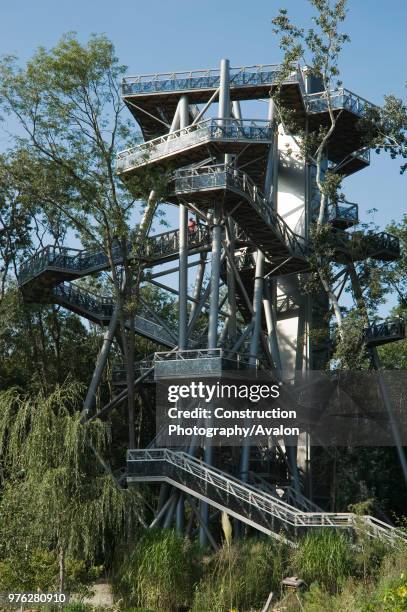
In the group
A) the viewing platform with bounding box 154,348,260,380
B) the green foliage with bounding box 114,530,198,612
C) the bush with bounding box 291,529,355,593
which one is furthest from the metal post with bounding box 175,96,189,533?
the bush with bounding box 291,529,355,593

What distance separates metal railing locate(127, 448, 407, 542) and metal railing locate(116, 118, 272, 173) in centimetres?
1063

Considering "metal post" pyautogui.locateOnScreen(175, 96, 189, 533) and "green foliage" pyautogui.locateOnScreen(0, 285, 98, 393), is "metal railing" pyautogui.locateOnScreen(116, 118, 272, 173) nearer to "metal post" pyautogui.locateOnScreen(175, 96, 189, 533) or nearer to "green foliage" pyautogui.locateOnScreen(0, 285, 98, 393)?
"metal post" pyautogui.locateOnScreen(175, 96, 189, 533)

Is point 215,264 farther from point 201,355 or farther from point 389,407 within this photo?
point 389,407

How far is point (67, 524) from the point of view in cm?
2150

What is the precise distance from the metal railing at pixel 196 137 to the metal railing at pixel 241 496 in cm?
1063

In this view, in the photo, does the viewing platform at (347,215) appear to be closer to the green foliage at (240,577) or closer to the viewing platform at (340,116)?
the viewing platform at (340,116)

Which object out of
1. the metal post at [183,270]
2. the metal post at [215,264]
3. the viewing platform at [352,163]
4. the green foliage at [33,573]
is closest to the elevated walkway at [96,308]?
the metal post at [183,270]

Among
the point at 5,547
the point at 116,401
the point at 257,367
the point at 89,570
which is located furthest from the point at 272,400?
the point at 5,547

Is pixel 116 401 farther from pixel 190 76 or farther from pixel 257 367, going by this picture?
pixel 190 76

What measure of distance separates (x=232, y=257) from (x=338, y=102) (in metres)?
9.01

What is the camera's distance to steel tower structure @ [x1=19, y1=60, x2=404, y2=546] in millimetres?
30656

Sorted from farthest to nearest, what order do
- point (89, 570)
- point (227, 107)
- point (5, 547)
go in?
point (227, 107), point (89, 570), point (5, 547)

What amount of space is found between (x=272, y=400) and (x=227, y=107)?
11.8m

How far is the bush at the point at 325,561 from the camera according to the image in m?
23.2
